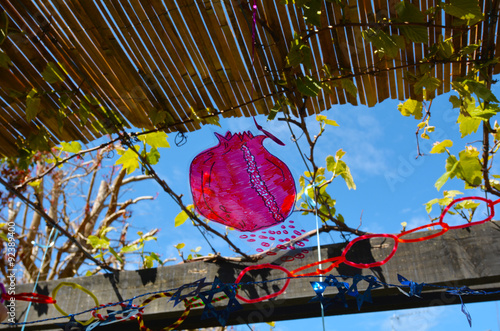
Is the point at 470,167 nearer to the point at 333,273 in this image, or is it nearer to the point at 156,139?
the point at 333,273

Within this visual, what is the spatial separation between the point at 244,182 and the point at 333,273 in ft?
1.30

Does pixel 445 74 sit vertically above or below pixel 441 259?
above

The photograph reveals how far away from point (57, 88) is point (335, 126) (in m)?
0.92

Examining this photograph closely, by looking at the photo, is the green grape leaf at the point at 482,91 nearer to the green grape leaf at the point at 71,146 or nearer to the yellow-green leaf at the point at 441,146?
the yellow-green leaf at the point at 441,146

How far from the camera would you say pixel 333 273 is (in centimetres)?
115

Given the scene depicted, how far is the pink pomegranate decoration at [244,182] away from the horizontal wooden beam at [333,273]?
212 millimetres

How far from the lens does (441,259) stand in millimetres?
1087

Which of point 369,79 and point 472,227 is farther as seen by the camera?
point 369,79

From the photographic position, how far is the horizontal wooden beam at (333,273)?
1.07 m

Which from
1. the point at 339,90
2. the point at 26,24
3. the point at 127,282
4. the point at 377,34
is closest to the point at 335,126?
the point at 339,90

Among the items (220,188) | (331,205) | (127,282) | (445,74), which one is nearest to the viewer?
(220,188)

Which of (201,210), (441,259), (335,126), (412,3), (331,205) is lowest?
(441,259)

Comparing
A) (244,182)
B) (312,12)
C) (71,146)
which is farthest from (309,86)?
(71,146)

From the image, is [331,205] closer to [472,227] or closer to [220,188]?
[472,227]
